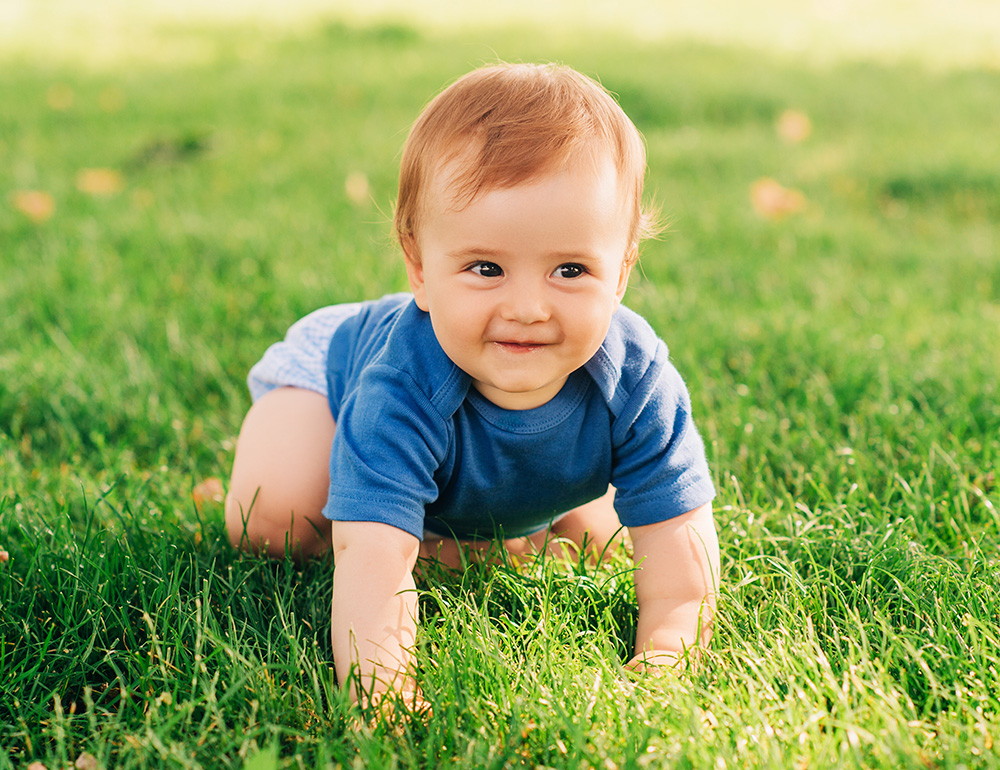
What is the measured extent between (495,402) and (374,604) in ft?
1.37

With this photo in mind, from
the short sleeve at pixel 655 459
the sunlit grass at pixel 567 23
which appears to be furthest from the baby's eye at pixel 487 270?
the sunlit grass at pixel 567 23

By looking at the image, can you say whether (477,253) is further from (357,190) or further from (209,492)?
(357,190)

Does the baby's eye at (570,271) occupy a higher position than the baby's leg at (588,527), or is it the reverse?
the baby's eye at (570,271)

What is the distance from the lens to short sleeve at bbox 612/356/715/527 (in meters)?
1.76

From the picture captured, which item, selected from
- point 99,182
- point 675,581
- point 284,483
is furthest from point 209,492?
point 99,182

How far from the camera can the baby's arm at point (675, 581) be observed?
168 centimetres

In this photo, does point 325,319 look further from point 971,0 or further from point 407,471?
point 971,0

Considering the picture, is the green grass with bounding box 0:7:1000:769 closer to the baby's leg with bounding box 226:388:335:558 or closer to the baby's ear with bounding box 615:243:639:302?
the baby's leg with bounding box 226:388:335:558

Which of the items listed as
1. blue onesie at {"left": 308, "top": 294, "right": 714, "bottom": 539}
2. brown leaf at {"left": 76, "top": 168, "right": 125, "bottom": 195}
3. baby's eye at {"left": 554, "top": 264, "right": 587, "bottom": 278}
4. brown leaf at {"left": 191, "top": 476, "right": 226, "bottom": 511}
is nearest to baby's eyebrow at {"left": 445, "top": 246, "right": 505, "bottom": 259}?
baby's eye at {"left": 554, "top": 264, "right": 587, "bottom": 278}

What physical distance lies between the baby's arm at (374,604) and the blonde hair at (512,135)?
1.76 feet

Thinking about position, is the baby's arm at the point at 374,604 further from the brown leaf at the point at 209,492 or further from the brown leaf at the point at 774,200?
the brown leaf at the point at 774,200

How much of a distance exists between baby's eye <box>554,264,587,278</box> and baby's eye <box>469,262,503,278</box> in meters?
0.09

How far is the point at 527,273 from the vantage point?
1.52 meters

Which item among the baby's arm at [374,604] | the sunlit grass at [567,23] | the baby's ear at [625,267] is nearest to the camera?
the baby's arm at [374,604]
